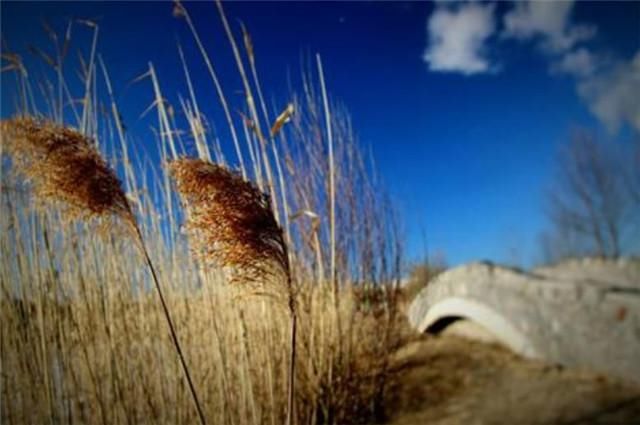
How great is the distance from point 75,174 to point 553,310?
5.84 m

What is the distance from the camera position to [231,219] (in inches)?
33.5

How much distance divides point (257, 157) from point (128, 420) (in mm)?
1051

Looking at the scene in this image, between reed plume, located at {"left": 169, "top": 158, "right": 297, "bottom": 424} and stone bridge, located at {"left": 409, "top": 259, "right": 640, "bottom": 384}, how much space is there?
4868mm

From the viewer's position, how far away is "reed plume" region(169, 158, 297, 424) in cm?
85

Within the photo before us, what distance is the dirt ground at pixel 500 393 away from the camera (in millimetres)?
4289

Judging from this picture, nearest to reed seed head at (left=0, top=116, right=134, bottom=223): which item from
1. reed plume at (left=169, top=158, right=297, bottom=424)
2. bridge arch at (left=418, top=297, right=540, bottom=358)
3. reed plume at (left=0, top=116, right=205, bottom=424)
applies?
reed plume at (left=0, top=116, right=205, bottom=424)

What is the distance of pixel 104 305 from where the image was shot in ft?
6.23

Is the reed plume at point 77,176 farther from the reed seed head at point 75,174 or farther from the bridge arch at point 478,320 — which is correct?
the bridge arch at point 478,320

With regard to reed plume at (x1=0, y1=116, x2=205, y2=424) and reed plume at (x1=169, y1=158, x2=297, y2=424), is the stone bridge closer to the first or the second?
reed plume at (x1=169, y1=158, x2=297, y2=424)

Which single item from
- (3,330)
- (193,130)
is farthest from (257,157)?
(3,330)

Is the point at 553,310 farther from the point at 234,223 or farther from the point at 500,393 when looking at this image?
the point at 234,223

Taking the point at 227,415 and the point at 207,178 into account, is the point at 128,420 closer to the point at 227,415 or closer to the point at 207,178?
the point at 227,415

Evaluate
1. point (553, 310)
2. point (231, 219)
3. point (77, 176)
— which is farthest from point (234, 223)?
point (553, 310)

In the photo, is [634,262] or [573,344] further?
[634,262]
